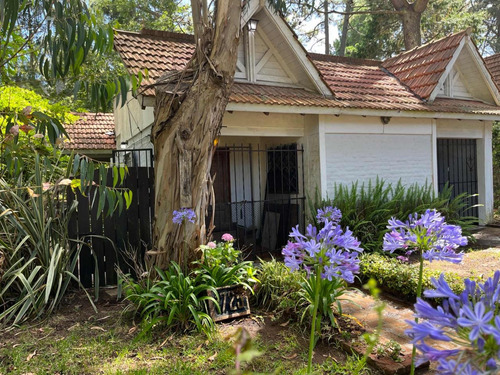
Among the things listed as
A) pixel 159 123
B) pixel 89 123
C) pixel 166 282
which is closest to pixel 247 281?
pixel 166 282

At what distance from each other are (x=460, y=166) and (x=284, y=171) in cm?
521

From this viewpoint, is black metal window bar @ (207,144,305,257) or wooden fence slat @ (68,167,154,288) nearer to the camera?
wooden fence slat @ (68,167,154,288)

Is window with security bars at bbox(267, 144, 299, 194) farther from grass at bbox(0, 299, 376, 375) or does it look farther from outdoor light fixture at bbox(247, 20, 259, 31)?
grass at bbox(0, 299, 376, 375)

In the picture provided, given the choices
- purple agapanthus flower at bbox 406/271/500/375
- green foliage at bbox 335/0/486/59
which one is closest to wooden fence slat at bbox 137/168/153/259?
purple agapanthus flower at bbox 406/271/500/375

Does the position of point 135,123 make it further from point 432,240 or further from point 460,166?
point 460,166

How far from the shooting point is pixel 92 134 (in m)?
14.3

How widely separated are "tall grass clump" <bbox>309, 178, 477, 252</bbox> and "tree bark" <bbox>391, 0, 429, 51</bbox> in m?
10.0

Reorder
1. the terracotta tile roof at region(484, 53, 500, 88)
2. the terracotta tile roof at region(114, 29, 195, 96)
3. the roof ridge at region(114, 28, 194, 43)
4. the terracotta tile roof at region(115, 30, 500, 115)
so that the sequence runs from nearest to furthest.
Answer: the terracotta tile roof at region(114, 29, 195, 96) → the terracotta tile roof at region(115, 30, 500, 115) → the roof ridge at region(114, 28, 194, 43) → the terracotta tile roof at region(484, 53, 500, 88)

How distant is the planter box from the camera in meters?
4.10

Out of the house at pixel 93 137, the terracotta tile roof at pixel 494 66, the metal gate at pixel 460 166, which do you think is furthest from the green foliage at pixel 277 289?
the terracotta tile roof at pixel 494 66

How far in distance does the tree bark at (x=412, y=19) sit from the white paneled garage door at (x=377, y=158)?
8.77m

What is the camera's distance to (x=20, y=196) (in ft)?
15.6

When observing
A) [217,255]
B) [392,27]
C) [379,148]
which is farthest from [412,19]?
[217,255]

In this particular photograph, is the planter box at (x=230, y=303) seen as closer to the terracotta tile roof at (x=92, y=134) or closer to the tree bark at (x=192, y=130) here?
the tree bark at (x=192, y=130)
